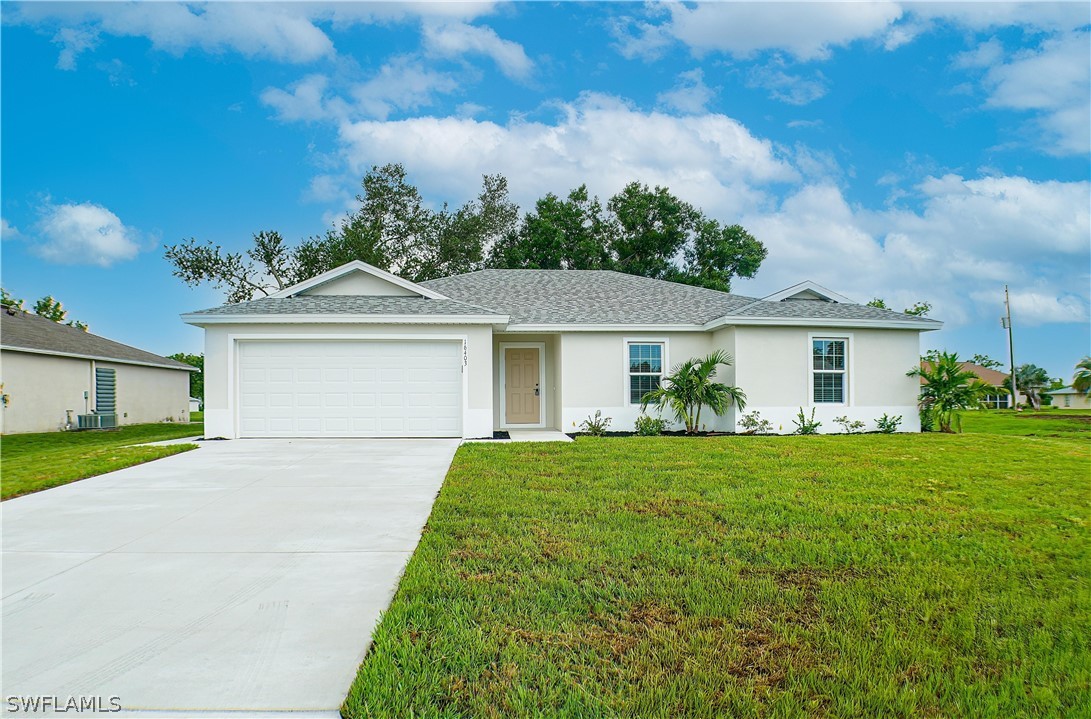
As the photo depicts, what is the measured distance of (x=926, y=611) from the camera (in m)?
3.69

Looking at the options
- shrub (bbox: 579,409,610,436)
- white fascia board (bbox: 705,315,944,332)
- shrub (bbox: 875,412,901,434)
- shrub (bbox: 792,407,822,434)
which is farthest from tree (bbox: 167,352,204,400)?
shrub (bbox: 875,412,901,434)

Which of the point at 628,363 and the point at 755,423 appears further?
the point at 628,363

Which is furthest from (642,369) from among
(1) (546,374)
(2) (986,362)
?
(2) (986,362)

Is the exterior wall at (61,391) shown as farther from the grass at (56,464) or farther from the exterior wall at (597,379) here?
the exterior wall at (597,379)

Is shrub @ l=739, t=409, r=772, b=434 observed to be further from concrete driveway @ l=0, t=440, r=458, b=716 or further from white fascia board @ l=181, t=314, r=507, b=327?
concrete driveway @ l=0, t=440, r=458, b=716

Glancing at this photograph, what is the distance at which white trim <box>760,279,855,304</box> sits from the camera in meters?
16.0

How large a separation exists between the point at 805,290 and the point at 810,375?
8.75 ft

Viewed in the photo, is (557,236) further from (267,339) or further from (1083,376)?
(1083,376)

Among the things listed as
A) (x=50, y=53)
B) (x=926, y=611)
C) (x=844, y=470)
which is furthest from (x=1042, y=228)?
(x=50, y=53)

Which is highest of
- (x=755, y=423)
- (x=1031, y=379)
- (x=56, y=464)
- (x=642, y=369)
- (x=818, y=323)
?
(x=818, y=323)

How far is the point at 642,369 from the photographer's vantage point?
15.3 metres

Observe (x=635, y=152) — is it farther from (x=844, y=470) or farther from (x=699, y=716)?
(x=699, y=716)

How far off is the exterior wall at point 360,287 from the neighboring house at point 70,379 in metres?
10.0

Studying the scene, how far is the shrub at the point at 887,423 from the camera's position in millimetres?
14805
